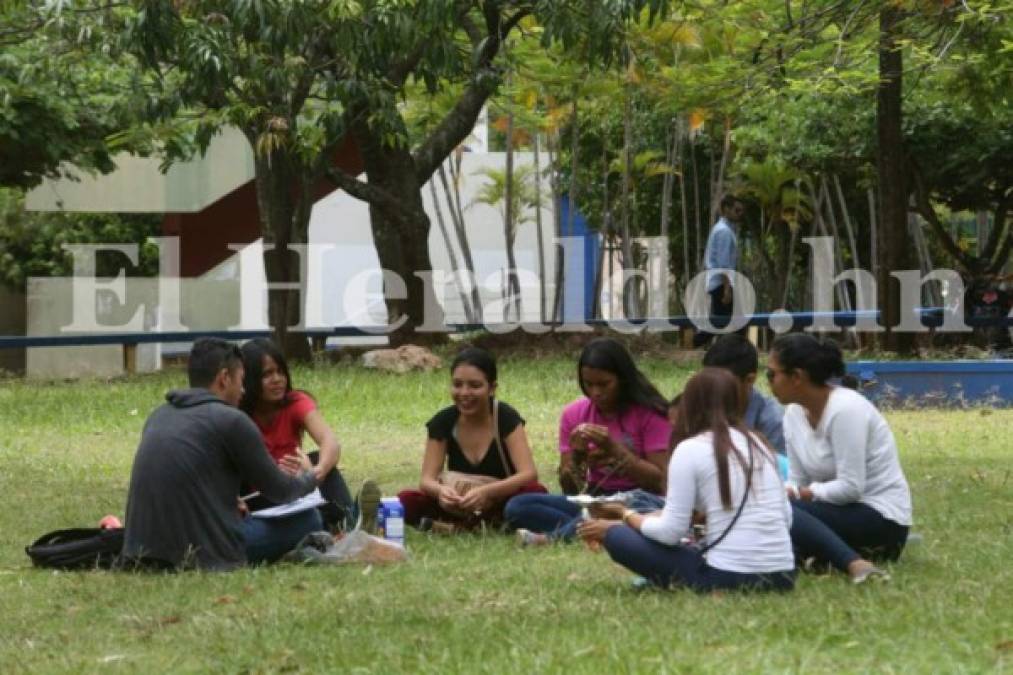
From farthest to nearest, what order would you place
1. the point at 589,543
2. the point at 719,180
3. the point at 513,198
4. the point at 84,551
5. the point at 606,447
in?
the point at 513,198, the point at 719,180, the point at 606,447, the point at 84,551, the point at 589,543

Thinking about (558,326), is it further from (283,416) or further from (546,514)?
(546,514)

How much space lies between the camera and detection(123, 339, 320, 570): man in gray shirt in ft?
27.3

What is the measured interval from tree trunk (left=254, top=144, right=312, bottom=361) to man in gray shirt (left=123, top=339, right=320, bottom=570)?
13534 millimetres

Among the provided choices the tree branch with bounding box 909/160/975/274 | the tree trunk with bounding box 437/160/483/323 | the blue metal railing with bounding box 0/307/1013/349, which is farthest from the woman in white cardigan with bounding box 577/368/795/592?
the tree trunk with bounding box 437/160/483/323

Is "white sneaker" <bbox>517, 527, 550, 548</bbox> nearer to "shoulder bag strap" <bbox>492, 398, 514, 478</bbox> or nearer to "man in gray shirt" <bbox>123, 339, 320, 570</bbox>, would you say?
"shoulder bag strap" <bbox>492, 398, 514, 478</bbox>

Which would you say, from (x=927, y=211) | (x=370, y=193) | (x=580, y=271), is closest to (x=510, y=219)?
(x=580, y=271)

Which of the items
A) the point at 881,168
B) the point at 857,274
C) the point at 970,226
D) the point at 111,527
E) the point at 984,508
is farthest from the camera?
the point at 970,226

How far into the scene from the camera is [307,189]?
22.3m

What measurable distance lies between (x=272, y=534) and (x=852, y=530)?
265 cm

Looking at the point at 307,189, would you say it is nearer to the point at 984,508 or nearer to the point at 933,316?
the point at 933,316

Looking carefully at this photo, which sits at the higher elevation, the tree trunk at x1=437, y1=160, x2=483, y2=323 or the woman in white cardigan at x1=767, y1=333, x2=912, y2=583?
the tree trunk at x1=437, y1=160, x2=483, y2=323

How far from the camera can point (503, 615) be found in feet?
22.9

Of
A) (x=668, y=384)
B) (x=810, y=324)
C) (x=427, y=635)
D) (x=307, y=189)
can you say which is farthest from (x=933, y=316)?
(x=427, y=635)

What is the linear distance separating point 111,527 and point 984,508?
4863mm
